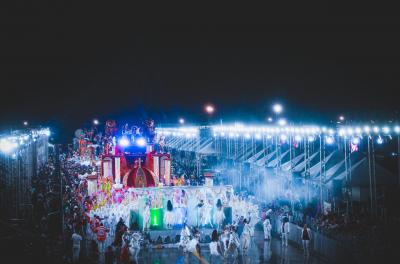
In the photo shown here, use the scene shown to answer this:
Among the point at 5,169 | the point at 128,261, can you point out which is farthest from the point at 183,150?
the point at 128,261

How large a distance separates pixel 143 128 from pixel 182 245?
17683 mm

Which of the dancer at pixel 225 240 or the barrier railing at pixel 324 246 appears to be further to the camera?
the dancer at pixel 225 240

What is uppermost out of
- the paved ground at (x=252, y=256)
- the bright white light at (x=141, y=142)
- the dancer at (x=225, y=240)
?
the bright white light at (x=141, y=142)

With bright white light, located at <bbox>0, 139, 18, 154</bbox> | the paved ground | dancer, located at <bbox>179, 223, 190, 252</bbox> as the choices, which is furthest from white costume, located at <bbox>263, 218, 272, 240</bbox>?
bright white light, located at <bbox>0, 139, 18, 154</bbox>

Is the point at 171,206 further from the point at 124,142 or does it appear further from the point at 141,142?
the point at 124,142

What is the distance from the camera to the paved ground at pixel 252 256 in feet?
52.9

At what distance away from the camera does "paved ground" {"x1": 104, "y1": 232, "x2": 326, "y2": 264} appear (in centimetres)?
1611

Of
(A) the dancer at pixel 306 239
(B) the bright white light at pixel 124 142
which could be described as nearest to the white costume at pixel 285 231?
(A) the dancer at pixel 306 239

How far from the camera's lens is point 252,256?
1673cm

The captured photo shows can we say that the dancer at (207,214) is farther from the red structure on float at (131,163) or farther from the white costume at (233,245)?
the red structure on float at (131,163)

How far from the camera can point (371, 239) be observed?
50.1ft

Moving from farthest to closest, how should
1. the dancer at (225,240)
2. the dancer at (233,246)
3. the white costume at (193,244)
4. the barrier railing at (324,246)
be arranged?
1. the white costume at (193,244)
2. the dancer at (225,240)
3. the dancer at (233,246)
4. the barrier railing at (324,246)

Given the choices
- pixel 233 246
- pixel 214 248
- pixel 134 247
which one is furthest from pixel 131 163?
pixel 233 246

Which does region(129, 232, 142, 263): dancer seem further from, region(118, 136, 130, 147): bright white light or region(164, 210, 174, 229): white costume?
region(118, 136, 130, 147): bright white light
